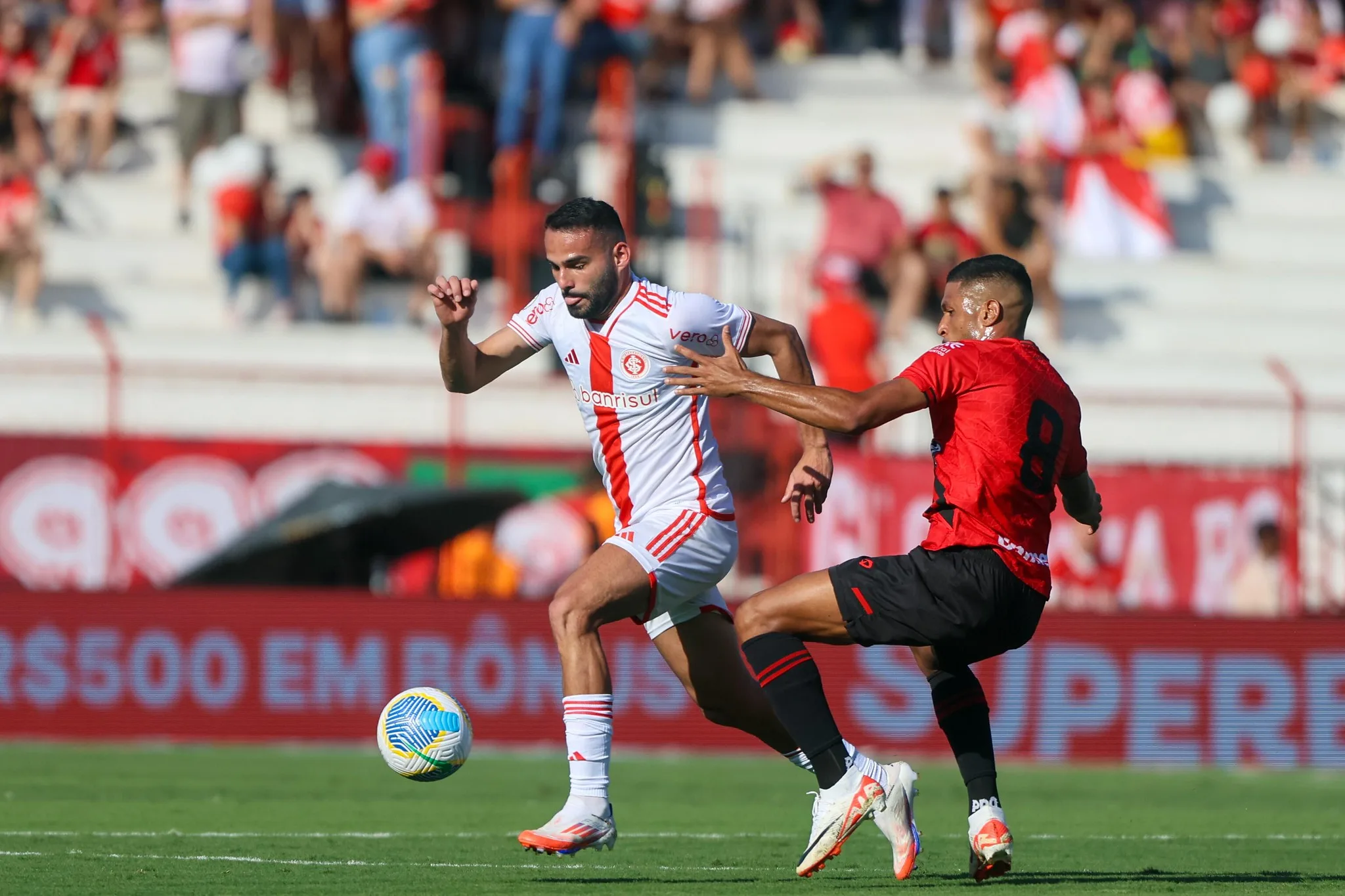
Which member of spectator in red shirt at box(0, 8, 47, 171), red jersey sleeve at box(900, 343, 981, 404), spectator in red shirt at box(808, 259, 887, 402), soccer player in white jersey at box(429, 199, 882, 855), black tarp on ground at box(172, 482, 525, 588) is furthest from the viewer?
spectator in red shirt at box(0, 8, 47, 171)

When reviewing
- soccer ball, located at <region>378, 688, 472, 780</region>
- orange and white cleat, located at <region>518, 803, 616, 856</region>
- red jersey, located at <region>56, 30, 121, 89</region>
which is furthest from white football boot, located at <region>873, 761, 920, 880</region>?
red jersey, located at <region>56, 30, 121, 89</region>

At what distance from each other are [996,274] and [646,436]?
1.51m

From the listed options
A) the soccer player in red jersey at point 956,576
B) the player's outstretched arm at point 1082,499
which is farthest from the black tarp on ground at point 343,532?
the soccer player in red jersey at point 956,576

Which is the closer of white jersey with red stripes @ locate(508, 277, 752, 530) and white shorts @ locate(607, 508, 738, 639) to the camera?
white shorts @ locate(607, 508, 738, 639)

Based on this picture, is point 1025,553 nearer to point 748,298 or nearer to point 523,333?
point 523,333

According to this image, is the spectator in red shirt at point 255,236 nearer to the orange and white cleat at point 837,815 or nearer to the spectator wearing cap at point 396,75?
the spectator wearing cap at point 396,75

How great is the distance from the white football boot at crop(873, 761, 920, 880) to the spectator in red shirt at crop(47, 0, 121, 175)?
1546 centimetres

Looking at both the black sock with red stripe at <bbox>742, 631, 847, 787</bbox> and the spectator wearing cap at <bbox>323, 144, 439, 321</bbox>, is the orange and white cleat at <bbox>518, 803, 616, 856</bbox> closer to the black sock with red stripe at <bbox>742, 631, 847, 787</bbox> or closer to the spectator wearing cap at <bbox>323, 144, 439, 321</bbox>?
the black sock with red stripe at <bbox>742, 631, 847, 787</bbox>

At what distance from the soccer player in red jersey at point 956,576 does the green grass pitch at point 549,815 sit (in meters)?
0.32

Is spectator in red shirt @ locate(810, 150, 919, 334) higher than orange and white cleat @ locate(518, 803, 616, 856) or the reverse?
higher

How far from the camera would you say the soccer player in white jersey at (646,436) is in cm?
788

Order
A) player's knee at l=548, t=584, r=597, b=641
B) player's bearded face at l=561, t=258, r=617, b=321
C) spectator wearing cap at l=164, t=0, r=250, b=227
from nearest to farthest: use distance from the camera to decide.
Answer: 1. player's knee at l=548, t=584, r=597, b=641
2. player's bearded face at l=561, t=258, r=617, b=321
3. spectator wearing cap at l=164, t=0, r=250, b=227

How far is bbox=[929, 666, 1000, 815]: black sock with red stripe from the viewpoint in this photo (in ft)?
24.9

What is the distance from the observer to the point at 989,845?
729cm
